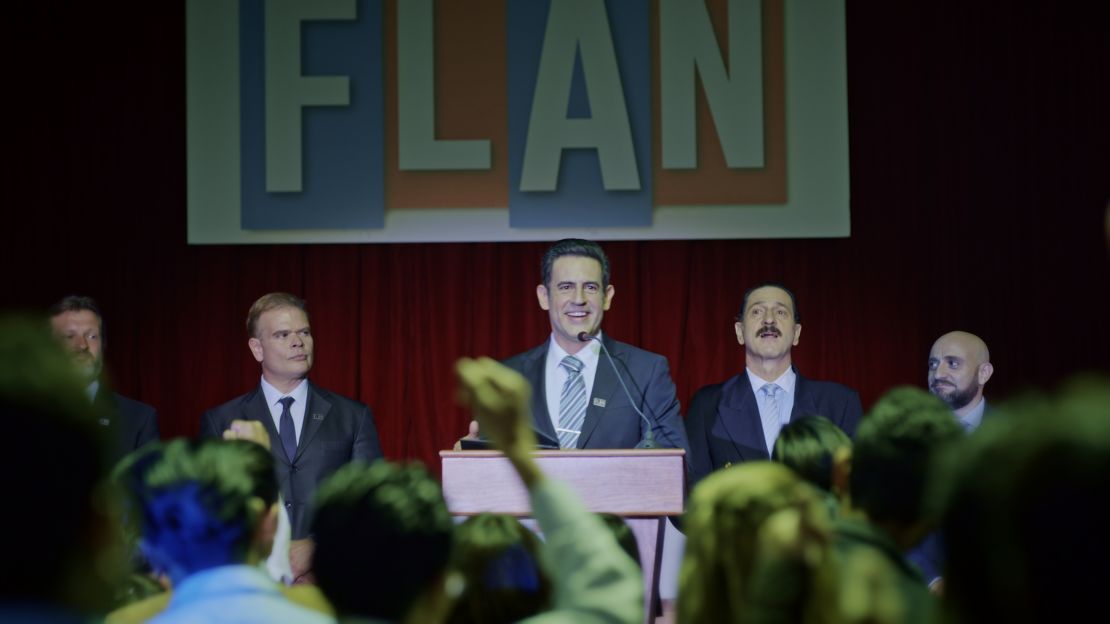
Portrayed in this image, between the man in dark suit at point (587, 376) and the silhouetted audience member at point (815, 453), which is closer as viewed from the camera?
the silhouetted audience member at point (815, 453)

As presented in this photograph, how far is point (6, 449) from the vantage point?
30.6 inches

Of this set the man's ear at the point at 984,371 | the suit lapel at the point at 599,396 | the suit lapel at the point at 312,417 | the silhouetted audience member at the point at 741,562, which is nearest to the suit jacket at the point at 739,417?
the suit lapel at the point at 599,396

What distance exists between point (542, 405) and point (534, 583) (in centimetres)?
275

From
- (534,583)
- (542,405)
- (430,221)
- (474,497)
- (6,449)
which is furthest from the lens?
(430,221)

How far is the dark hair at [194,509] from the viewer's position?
4.66 ft

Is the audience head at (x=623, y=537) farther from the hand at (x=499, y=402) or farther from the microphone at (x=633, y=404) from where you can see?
the microphone at (x=633, y=404)

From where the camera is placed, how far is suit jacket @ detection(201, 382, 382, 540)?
438cm

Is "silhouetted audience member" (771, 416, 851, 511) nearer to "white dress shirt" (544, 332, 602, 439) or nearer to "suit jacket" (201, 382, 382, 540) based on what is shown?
"white dress shirt" (544, 332, 602, 439)

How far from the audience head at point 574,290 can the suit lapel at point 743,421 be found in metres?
0.63

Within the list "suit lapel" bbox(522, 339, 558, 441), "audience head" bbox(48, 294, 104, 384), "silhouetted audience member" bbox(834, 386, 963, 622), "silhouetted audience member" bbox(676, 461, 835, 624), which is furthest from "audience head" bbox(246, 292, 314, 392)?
"silhouetted audience member" bbox(676, 461, 835, 624)

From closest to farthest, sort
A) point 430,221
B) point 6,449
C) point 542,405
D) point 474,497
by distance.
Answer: point 6,449 → point 474,497 → point 542,405 → point 430,221

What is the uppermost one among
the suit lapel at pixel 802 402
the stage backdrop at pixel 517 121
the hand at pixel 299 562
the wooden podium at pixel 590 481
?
the stage backdrop at pixel 517 121

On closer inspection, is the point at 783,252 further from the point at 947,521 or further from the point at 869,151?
the point at 947,521

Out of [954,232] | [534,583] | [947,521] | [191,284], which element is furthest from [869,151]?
[947,521]
